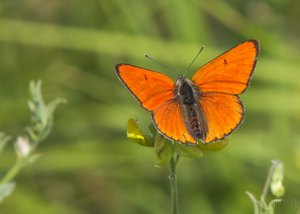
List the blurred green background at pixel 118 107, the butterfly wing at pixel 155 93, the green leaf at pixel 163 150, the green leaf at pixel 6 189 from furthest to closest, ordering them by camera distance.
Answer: the blurred green background at pixel 118 107, the green leaf at pixel 6 189, the butterfly wing at pixel 155 93, the green leaf at pixel 163 150

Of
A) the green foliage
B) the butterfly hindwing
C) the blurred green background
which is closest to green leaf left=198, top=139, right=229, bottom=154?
the butterfly hindwing

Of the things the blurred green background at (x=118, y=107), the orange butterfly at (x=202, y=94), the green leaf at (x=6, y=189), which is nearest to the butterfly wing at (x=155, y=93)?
the orange butterfly at (x=202, y=94)

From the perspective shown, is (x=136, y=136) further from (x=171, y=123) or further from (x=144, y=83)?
(x=144, y=83)

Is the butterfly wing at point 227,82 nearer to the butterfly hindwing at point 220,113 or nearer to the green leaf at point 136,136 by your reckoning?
the butterfly hindwing at point 220,113

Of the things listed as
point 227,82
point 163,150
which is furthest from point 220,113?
point 163,150

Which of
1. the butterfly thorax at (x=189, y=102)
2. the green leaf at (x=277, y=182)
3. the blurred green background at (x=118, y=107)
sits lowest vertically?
the blurred green background at (x=118, y=107)

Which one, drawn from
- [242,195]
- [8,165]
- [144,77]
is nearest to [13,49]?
[8,165]

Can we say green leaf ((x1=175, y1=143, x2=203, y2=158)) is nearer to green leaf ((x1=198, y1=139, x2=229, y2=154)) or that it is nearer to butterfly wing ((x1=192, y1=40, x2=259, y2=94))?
green leaf ((x1=198, y1=139, x2=229, y2=154))

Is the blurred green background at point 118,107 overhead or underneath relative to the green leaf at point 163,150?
underneath
